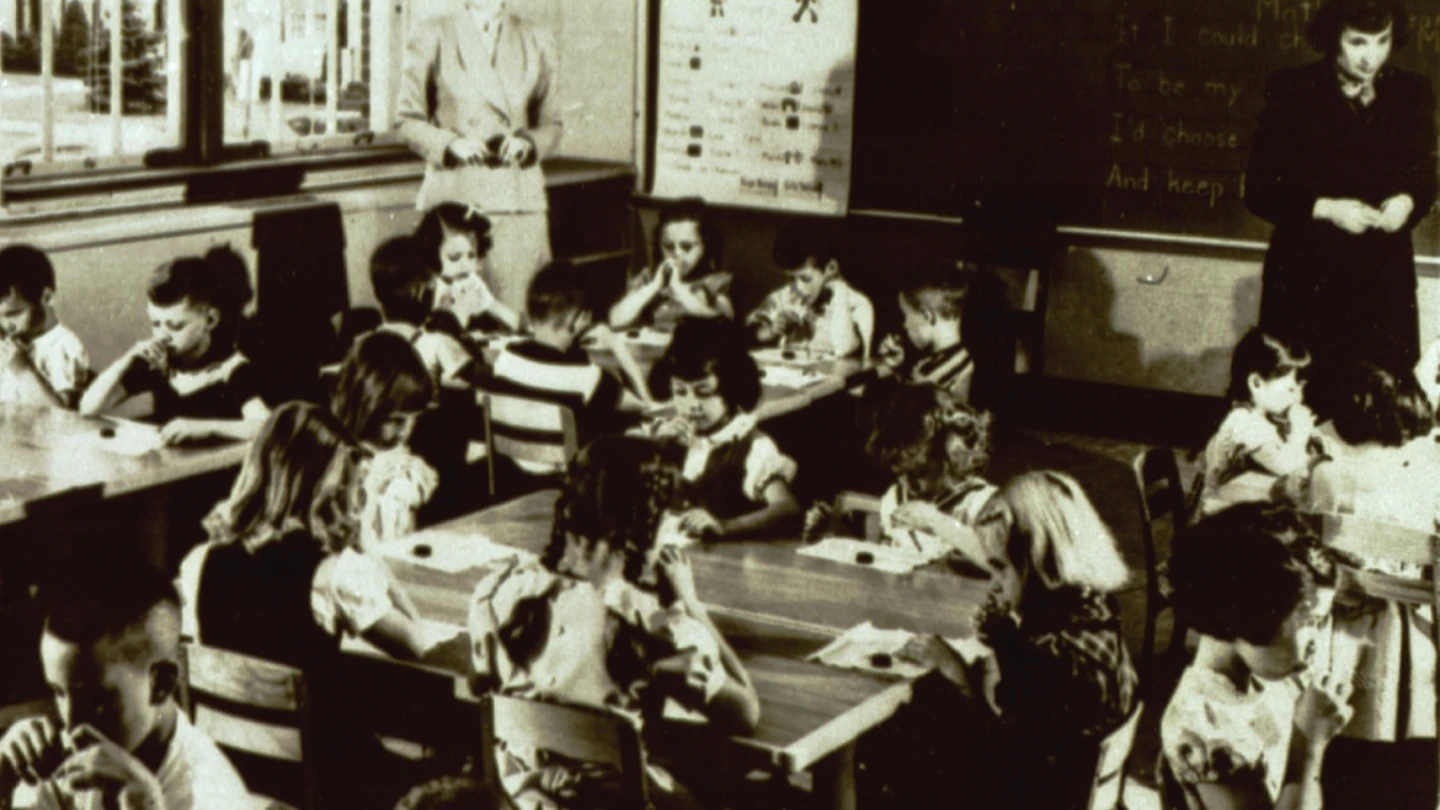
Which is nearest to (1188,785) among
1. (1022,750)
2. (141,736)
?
(1022,750)

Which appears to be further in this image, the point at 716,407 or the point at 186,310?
the point at 186,310

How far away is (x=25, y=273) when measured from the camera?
183 inches

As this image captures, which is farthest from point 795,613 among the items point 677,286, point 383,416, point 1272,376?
point 677,286

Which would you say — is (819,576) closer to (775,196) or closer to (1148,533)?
(1148,533)

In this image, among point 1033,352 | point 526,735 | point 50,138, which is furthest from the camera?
point 1033,352

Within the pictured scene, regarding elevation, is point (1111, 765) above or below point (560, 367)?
below

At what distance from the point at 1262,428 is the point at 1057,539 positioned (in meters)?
1.25

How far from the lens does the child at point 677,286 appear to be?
6.53 m

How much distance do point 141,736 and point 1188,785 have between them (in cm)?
190

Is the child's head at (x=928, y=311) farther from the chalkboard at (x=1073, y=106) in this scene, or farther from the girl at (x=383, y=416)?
the chalkboard at (x=1073, y=106)

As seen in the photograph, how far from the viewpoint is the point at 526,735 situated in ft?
8.72

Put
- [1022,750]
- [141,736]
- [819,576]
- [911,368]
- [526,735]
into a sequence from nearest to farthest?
1. [526,735]
2. [141,736]
3. [1022,750]
4. [819,576]
5. [911,368]

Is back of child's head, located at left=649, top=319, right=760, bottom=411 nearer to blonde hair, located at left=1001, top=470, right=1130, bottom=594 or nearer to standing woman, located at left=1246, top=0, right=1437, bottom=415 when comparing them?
blonde hair, located at left=1001, top=470, right=1130, bottom=594

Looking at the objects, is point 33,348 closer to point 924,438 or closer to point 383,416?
point 383,416
